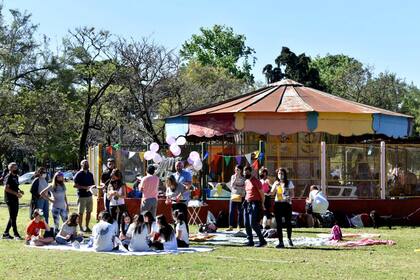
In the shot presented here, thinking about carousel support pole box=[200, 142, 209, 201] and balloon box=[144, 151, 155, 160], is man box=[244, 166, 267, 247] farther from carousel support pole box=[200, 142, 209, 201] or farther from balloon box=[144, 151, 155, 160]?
balloon box=[144, 151, 155, 160]

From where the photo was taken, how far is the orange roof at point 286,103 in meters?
21.8

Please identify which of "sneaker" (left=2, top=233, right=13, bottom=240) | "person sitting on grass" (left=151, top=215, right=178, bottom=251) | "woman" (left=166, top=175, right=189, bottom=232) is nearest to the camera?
"person sitting on grass" (left=151, top=215, right=178, bottom=251)

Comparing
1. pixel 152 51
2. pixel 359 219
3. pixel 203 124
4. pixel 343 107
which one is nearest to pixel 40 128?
pixel 152 51

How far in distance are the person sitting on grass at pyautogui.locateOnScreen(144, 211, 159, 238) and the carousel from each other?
588cm

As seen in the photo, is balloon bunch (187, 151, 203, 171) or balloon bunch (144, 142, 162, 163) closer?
balloon bunch (187, 151, 203, 171)

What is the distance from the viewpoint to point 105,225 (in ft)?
43.3

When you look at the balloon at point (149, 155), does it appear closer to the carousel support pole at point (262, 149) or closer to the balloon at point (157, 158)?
the balloon at point (157, 158)

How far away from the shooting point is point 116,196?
15227mm

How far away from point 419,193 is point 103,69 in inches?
1060

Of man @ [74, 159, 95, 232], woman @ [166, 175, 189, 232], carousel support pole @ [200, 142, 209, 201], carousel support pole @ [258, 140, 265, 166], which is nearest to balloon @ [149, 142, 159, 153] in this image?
carousel support pole @ [200, 142, 209, 201]

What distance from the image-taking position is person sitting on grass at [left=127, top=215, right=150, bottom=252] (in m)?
13.2

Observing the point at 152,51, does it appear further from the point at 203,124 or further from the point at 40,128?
the point at 203,124

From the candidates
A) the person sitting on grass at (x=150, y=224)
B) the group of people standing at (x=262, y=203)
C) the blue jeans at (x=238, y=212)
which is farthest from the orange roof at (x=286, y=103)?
the person sitting on grass at (x=150, y=224)

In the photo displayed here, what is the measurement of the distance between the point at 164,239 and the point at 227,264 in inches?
95.1
